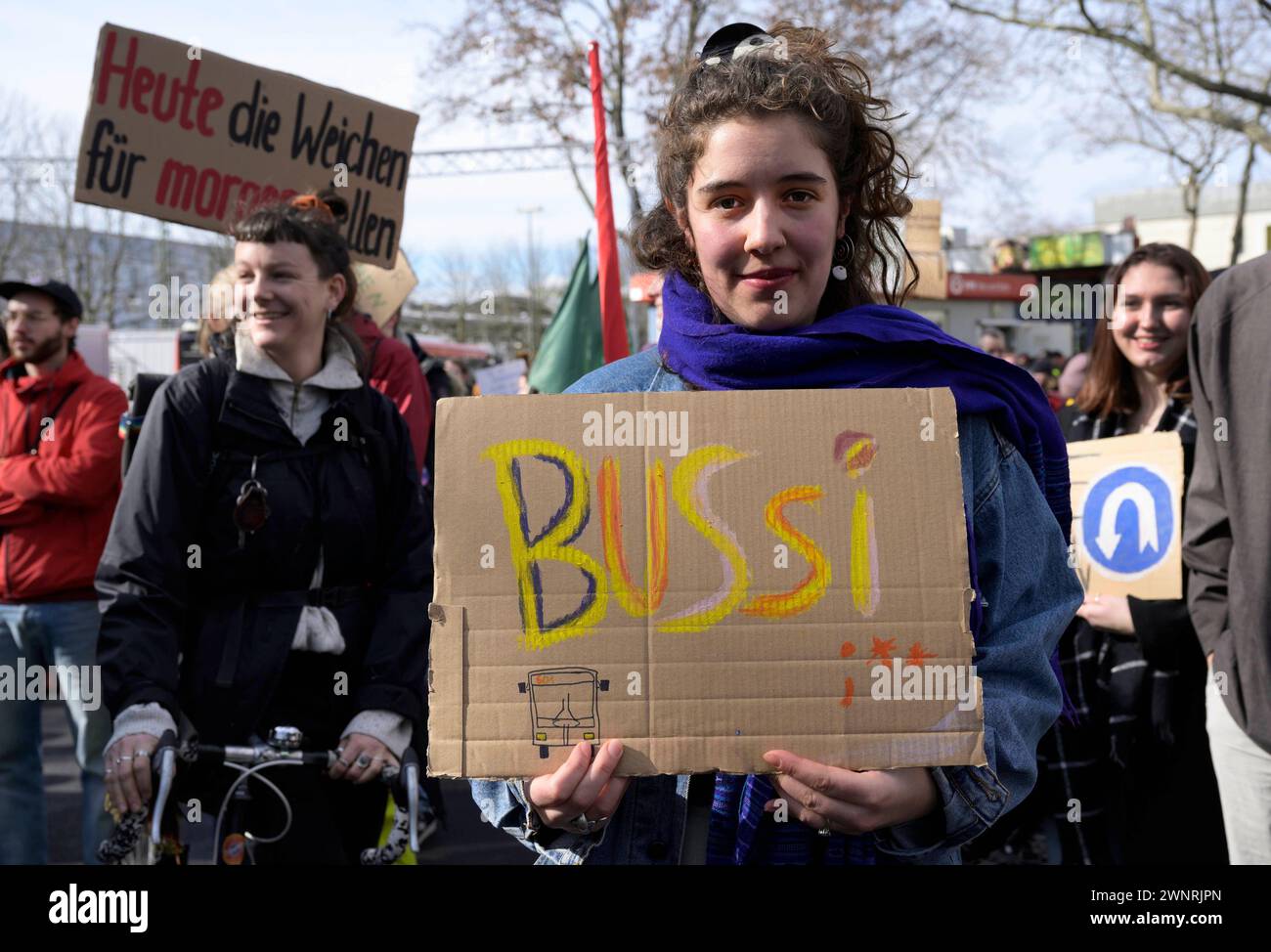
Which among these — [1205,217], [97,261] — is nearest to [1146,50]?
[97,261]

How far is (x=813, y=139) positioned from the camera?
189cm

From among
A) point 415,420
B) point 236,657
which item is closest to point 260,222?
point 236,657

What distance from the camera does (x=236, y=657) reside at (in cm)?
305

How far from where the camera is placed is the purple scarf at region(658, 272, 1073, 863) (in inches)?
71.6

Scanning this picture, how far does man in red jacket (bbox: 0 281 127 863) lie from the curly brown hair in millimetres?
3449

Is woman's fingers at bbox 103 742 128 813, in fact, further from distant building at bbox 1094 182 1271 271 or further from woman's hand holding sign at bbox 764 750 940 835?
distant building at bbox 1094 182 1271 271

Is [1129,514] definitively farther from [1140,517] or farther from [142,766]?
[142,766]

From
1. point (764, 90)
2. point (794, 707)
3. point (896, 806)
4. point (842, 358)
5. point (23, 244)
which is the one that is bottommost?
point (896, 806)

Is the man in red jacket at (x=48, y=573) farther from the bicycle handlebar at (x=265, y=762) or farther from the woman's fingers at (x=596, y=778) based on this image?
the woman's fingers at (x=596, y=778)

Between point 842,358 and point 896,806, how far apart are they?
68 cm

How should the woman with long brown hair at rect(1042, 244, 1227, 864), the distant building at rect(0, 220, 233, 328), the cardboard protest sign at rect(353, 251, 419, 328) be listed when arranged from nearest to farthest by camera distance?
the woman with long brown hair at rect(1042, 244, 1227, 864), the cardboard protest sign at rect(353, 251, 419, 328), the distant building at rect(0, 220, 233, 328)

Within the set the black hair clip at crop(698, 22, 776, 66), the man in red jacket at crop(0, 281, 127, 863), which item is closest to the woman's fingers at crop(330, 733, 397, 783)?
the black hair clip at crop(698, 22, 776, 66)
